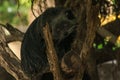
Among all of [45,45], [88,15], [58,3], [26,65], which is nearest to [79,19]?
[88,15]

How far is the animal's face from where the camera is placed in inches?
93.1

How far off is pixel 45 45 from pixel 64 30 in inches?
6.0

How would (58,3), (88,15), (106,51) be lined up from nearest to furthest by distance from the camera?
(88,15), (58,3), (106,51)

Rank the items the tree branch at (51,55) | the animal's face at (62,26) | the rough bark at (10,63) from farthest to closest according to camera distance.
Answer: the rough bark at (10,63)
the animal's face at (62,26)
the tree branch at (51,55)

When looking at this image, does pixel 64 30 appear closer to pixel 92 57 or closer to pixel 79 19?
pixel 79 19

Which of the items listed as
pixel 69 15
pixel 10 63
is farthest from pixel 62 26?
pixel 10 63

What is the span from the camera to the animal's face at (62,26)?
2365mm

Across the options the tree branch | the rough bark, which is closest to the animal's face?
the tree branch

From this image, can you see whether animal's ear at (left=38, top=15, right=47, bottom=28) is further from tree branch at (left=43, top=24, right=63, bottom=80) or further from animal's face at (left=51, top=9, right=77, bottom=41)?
tree branch at (left=43, top=24, right=63, bottom=80)

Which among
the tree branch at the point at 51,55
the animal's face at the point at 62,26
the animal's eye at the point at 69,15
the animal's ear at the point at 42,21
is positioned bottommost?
the tree branch at the point at 51,55

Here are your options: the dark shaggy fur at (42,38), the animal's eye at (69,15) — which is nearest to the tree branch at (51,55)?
the dark shaggy fur at (42,38)

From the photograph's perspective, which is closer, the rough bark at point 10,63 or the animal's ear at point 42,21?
the animal's ear at point 42,21

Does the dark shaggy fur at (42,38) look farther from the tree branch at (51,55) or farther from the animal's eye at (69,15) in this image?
the tree branch at (51,55)

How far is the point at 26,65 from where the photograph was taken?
251 cm
